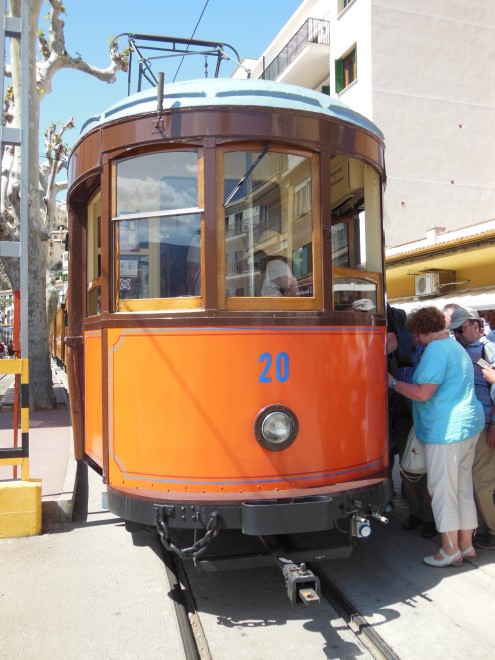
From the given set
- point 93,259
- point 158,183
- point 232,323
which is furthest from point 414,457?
point 93,259

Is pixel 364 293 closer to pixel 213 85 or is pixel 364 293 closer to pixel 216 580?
pixel 213 85

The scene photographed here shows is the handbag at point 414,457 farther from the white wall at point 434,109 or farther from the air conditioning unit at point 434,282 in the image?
the white wall at point 434,109

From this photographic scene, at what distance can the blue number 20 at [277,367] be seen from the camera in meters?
3.34

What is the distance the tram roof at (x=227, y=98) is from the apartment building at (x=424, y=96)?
526 inches

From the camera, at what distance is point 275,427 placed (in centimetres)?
334

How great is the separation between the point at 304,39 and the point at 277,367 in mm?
20462

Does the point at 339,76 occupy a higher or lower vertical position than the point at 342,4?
lower

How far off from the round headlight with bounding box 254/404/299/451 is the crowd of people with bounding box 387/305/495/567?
961mm

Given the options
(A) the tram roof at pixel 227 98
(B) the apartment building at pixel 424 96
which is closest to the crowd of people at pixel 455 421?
(A) the tram roof at pixel 227 98

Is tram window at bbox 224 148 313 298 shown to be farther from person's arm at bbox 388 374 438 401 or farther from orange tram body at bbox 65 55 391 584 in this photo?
person's arm at bbox 388 374 438 401

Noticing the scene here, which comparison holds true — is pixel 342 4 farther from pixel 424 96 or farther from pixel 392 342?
pixel 392 342

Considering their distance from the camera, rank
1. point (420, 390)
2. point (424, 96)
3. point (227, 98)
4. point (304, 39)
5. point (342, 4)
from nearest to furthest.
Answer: point (227, 98) → point (420, 390) → point (424, 96) → point (342, 4) → point (304, 39)

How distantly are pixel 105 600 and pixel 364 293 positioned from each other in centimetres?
245

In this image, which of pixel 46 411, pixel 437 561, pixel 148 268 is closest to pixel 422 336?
pixel 437 561
